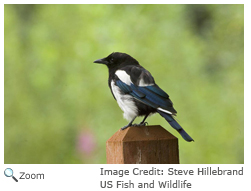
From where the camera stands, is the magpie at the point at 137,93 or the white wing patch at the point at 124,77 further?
the white wing patch at the point at 124,77

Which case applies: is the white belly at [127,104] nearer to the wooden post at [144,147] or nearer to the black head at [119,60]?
the black head at [119,60]

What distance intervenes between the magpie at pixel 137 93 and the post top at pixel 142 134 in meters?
0.26

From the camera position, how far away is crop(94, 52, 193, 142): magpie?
2.42 metres

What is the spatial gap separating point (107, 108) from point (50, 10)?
1.57m

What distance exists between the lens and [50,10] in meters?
5.32

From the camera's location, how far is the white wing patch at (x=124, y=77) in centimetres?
266

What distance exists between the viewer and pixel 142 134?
78.8 inches

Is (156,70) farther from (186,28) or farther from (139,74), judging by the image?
(139,74)

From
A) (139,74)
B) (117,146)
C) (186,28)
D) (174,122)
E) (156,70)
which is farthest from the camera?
(186,28)

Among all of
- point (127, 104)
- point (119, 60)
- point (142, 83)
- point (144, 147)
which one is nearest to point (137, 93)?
point (142, 83)

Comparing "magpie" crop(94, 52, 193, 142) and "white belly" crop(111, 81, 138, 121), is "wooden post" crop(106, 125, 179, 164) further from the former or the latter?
"white belly" crop(111, 81, 138, 121)

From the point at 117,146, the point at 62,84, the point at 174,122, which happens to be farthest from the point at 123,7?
the point at 117,146

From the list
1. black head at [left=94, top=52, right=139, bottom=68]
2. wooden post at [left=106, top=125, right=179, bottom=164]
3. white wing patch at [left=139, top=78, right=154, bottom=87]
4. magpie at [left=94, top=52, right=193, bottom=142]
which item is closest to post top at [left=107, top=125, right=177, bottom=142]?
wooden post at [left=106, top=125, right=179, bottom=164]

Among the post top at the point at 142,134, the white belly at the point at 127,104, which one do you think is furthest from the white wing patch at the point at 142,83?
the post top at the point at 142,134
